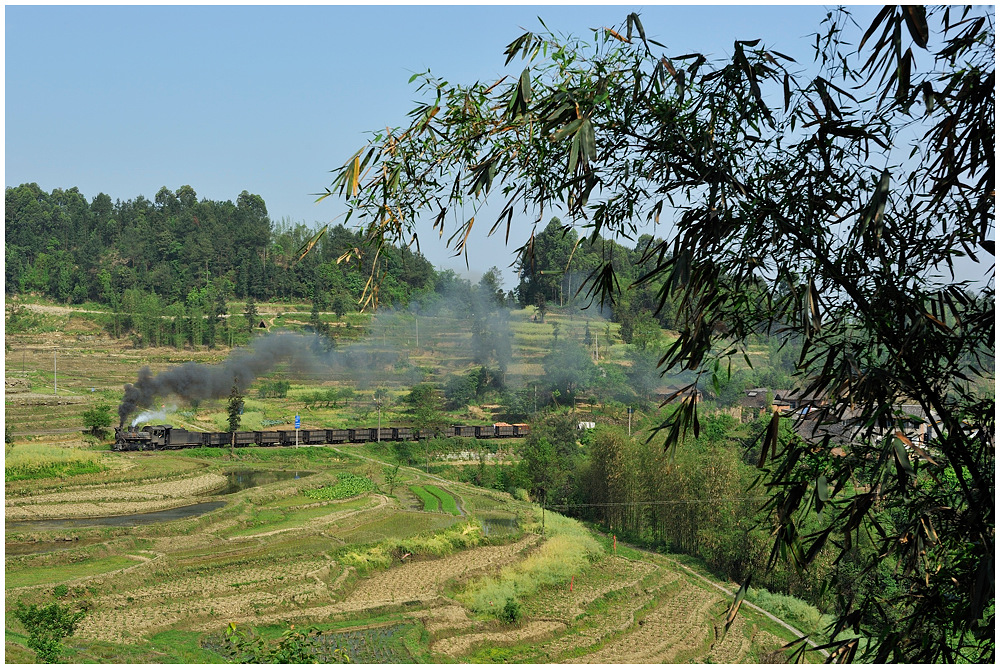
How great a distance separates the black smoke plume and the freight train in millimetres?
3378

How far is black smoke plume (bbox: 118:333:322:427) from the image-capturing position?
28.6 meters

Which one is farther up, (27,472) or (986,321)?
(986,321)

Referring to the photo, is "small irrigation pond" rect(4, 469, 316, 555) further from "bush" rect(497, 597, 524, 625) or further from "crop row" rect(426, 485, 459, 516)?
"bush" rect(497, 597, 524, 625)

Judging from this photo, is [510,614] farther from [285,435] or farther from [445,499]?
[285,435]

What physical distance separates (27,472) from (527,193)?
20540 mm

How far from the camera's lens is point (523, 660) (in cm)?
964

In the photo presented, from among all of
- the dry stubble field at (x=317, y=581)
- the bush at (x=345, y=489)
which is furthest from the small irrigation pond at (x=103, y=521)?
the bush at (x=345, y=489)

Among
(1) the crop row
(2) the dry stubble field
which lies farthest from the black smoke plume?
(1) the crop row

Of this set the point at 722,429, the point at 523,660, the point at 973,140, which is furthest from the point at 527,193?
the point at 722,429

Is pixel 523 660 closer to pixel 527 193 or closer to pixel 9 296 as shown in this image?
pixel 527 193

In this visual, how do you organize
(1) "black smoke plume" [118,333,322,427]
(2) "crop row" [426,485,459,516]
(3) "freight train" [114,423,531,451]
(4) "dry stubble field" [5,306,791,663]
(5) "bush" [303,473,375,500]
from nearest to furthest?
(4) "dry stubble field" [5,306,791,663] < (2) "crop row" [426,485,459,516] < (5) "bush" [303,473,375,500] < (3) "freight train" [114,423,531,451] < (1) "black smoke plume" [118,333,322,427]

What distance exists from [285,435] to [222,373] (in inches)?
335

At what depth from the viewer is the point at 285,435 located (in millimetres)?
24750

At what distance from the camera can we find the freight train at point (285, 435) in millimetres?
23078
